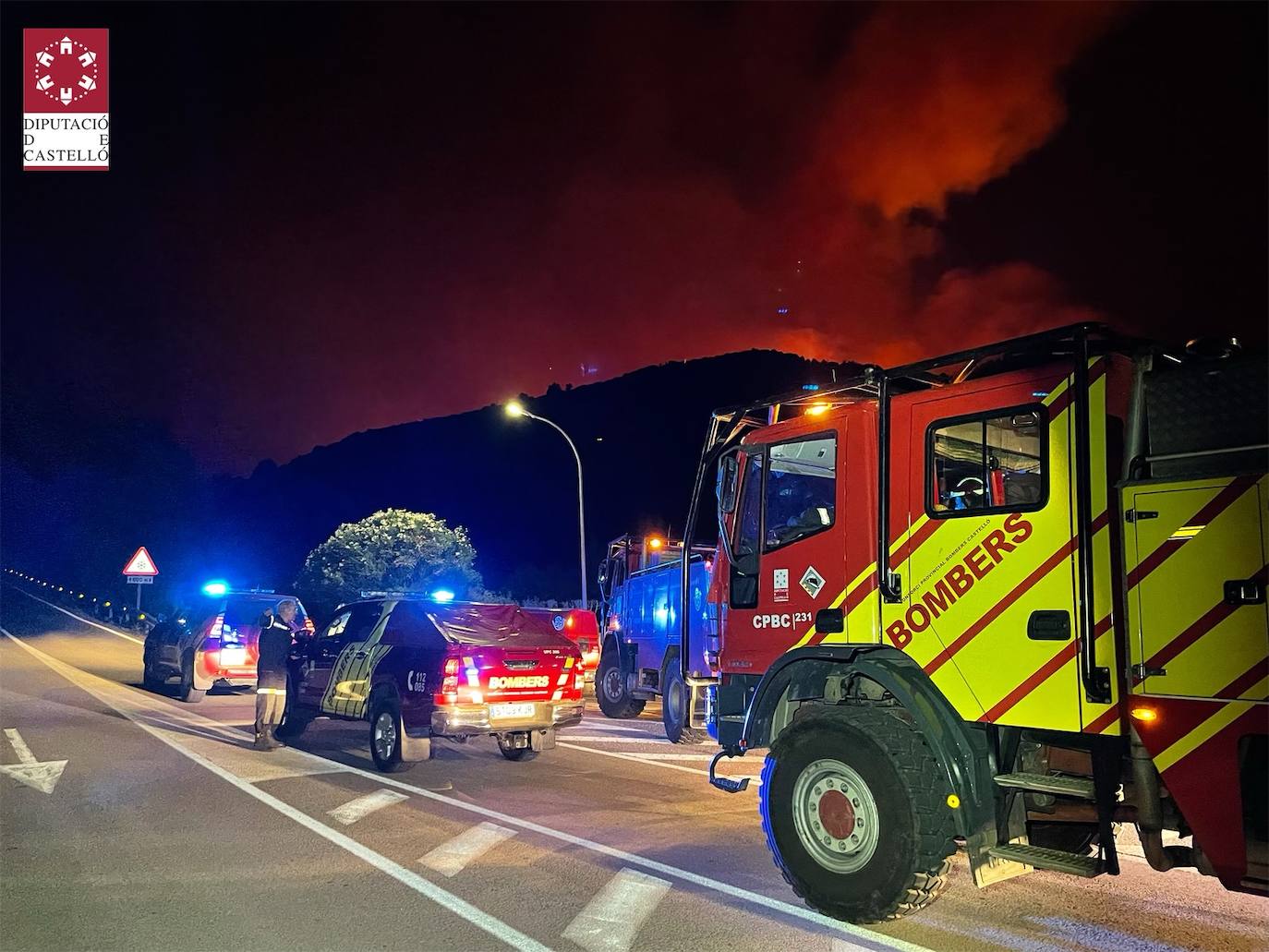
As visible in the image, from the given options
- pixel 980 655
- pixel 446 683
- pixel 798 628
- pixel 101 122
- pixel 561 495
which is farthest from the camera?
pixel 561 495

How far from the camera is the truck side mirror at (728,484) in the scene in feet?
21.2

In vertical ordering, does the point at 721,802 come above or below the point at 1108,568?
below

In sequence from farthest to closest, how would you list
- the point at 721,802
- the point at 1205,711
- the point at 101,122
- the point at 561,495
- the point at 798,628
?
the point at 561,495, the point at 101,122, the point at 721,802, the point at 798,628, the point at 1205,711

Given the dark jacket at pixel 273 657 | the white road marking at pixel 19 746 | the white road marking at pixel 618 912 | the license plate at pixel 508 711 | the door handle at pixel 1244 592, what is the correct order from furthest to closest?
the dark jacket at pixel 273 657 < the white road marking at pixel 19 746 < the license plate at pixel 508 711 < the white road marking at pixel 618 912 < the door handle at pixel 1244 592

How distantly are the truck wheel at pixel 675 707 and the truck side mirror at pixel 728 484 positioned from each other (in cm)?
559

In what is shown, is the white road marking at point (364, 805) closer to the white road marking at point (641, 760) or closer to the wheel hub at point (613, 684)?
the white road marking at point (641, 760)

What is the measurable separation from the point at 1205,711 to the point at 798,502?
2656 mm

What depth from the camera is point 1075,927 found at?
493 centimetres

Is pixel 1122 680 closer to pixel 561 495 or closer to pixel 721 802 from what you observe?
pixel 721 802

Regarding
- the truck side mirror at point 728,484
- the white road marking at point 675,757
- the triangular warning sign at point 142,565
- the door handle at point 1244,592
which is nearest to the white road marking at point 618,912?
the truck side mirror at point 728,484

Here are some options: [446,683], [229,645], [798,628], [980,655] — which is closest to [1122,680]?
[980,655]

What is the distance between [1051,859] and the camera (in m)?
4.53

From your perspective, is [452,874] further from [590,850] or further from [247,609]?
[247,609]

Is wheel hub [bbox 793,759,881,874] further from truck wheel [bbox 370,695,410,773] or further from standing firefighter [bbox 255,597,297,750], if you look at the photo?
standing firefighter [bbox 255,597,297,750]
